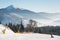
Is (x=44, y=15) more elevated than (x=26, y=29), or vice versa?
(x=44, y=15)

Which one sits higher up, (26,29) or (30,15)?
(30,15)

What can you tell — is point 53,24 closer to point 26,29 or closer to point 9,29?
point 26,29

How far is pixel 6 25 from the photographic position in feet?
24.5

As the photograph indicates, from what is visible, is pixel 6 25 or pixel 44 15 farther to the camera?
pixel 44 15

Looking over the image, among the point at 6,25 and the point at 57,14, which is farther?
the point at 57,14

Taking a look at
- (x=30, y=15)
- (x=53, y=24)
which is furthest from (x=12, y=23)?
(x=53, y=24)

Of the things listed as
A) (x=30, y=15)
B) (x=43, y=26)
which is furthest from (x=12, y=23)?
(x=43, y=26)

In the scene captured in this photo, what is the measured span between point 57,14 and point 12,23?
232cm

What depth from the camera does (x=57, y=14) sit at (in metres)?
7.93

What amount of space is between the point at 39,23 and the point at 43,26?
245mm

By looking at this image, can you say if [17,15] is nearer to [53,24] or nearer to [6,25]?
[6,25]

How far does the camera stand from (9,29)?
750 centimetres

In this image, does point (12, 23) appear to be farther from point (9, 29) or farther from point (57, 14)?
point (57, 14)

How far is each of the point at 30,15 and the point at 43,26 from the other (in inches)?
32.9
